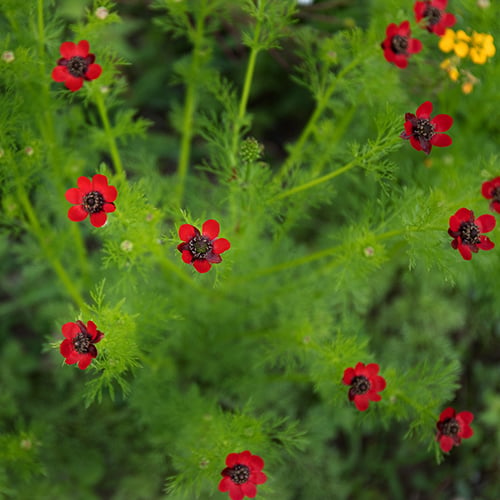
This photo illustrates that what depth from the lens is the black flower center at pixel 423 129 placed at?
1.79 meters

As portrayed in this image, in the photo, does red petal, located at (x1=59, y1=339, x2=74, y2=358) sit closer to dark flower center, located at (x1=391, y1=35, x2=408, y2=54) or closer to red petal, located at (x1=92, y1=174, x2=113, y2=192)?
red petal, located at (x1=92, y1=174, x2=113, y2=192)

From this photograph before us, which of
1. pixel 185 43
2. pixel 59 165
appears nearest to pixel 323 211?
pixel 185 43

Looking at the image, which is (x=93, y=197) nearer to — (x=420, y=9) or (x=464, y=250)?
(x=464, y=250)

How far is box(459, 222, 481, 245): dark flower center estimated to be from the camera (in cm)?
173

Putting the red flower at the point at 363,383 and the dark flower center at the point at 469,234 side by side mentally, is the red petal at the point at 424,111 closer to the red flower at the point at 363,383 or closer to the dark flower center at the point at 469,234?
the dark flower center at the point at 469,234

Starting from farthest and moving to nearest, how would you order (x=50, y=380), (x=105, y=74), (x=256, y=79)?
(x=256, y=79) → (x=50, y=380) → (x=105, y=74)

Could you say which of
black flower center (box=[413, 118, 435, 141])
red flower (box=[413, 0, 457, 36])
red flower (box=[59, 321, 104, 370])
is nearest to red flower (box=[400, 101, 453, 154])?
black flower center (box=[413, 118, 435, 141])

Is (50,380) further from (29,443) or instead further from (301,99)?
(301,99)

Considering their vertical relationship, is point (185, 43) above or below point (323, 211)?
above

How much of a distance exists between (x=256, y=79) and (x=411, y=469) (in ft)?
9.65

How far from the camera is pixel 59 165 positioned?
2357mm

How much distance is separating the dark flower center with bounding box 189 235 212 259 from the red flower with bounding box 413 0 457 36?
1278 mm

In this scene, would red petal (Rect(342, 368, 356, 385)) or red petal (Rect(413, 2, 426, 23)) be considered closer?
red petal (Rect(342, 368, 356, 385))

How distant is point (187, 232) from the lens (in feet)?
5.61
